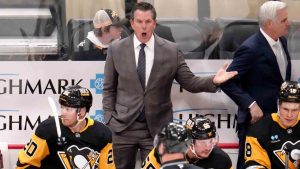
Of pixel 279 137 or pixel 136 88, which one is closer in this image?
pixel 279 137

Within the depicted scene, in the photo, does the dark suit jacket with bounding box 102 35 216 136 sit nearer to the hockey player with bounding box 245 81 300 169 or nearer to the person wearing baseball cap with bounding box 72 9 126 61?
the person wearing baseball cap with bounding box 72 9 126 61

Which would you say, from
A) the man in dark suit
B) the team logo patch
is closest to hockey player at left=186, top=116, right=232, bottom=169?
the team logo patch

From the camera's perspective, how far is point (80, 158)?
781cm

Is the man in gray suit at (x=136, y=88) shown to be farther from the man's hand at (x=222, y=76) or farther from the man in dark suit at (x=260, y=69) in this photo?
the man in dark suit at (x=260, y=69)

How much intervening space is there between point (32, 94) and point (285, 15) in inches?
86.1

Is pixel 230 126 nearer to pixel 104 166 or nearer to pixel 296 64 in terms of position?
pixel 296 64

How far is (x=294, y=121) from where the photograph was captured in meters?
8.13

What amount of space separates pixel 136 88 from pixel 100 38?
0.64 m

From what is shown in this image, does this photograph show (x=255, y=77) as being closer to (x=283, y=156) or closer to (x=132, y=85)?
(x=283, y=156)

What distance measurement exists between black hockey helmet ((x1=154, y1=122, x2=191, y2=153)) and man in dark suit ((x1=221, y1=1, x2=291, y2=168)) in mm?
2115

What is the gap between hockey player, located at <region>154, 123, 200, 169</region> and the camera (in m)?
5.90

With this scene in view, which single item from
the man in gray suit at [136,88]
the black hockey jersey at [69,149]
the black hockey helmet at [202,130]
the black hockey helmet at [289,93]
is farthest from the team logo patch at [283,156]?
the black hockey jersey at [69,149]

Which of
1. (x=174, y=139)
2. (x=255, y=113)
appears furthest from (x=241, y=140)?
(x=174, y=139)

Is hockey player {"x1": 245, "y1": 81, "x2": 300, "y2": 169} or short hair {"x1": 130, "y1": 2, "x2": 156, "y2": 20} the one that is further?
short hair {"x1": 130, "y1": 2, "x2": 156, "y2": 20}
